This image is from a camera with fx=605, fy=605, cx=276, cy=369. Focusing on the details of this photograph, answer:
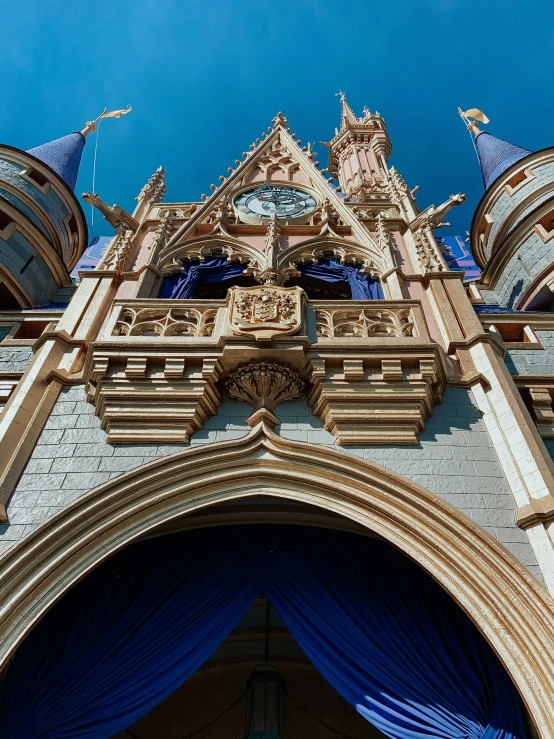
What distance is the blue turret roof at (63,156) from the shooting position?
18.4 metres

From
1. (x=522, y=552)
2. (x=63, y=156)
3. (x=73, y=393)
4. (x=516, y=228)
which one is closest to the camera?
(x=522, y=552)

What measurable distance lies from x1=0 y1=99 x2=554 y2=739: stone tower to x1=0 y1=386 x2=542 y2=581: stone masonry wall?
0.02 meters

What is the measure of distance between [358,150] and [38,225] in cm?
1914

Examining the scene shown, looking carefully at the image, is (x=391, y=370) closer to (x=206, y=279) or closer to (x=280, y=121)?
(x=206, y=279)

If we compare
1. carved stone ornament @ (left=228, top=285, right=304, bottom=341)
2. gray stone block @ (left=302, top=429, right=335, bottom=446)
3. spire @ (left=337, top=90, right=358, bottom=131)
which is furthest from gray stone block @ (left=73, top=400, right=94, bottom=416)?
spire @ (left=337, top=90, right=358, bottom=131)

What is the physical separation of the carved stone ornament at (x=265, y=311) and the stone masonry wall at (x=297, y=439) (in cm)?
95

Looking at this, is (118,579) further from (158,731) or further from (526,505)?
(526,505)

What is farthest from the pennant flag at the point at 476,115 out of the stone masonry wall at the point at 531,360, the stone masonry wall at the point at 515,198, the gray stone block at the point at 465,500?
the gray stone block at the point at 465,500

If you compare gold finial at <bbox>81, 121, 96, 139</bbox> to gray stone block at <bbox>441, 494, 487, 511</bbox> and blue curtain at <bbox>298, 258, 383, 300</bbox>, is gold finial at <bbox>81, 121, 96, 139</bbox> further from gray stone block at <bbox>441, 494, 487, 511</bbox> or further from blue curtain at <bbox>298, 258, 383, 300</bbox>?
gray stone block at <bbox>441, 494, 487, 511</bbox>

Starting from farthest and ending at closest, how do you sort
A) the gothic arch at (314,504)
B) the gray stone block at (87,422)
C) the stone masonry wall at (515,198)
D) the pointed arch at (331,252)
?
the stone masonry wall at (515,198) → the pointed arch at (331,252) → the gray stone block at (87,422) → the gothic arch at (314,504)

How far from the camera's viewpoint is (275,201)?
1437 centimetres

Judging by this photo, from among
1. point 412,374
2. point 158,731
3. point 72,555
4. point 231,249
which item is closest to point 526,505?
point 412,374

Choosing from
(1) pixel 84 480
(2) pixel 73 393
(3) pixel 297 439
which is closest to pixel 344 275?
(3) pixel 297 439

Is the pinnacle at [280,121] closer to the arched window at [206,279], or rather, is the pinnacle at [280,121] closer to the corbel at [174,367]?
the arched window at [206,279]
